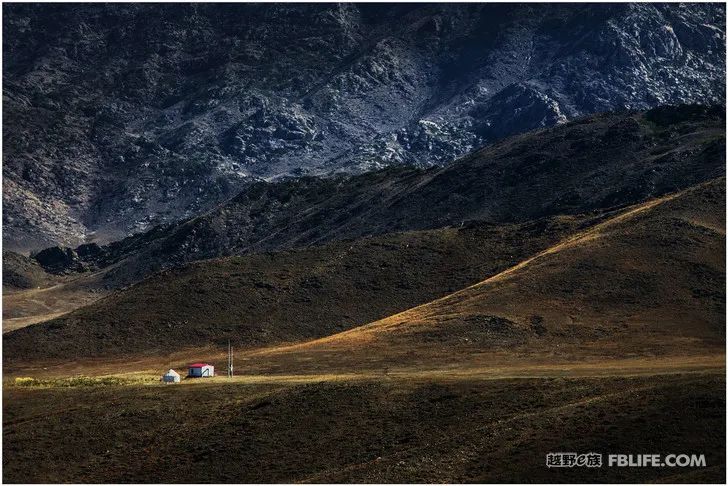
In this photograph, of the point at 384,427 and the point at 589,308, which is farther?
the point at 589,308

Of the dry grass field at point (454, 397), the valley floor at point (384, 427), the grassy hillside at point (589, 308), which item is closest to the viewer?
the valley floor at point (384, 427)

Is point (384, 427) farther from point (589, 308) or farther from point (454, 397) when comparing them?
point (589, 308)

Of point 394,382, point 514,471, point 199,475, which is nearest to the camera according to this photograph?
point 514,471

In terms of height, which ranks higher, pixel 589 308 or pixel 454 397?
pixel 589 308

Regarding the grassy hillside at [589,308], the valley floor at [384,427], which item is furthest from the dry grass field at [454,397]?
the grassy hillside at [589,308]

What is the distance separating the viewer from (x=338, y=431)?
358ft

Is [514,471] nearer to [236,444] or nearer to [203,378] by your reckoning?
[236,444]

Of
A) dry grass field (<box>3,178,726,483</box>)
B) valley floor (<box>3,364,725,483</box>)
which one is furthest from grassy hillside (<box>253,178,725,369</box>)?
valley floor (<box>3,364,725,483</box>)

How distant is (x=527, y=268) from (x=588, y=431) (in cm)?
9437

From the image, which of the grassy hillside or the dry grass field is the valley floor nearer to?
the dry grass field

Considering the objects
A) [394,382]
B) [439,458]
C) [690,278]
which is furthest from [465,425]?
[690,278]

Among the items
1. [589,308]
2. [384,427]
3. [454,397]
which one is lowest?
[384,427]

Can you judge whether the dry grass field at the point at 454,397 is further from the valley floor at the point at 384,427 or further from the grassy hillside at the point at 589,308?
the grassy hillside at the point at 589,308

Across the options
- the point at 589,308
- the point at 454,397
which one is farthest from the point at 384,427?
the point at 589,308
